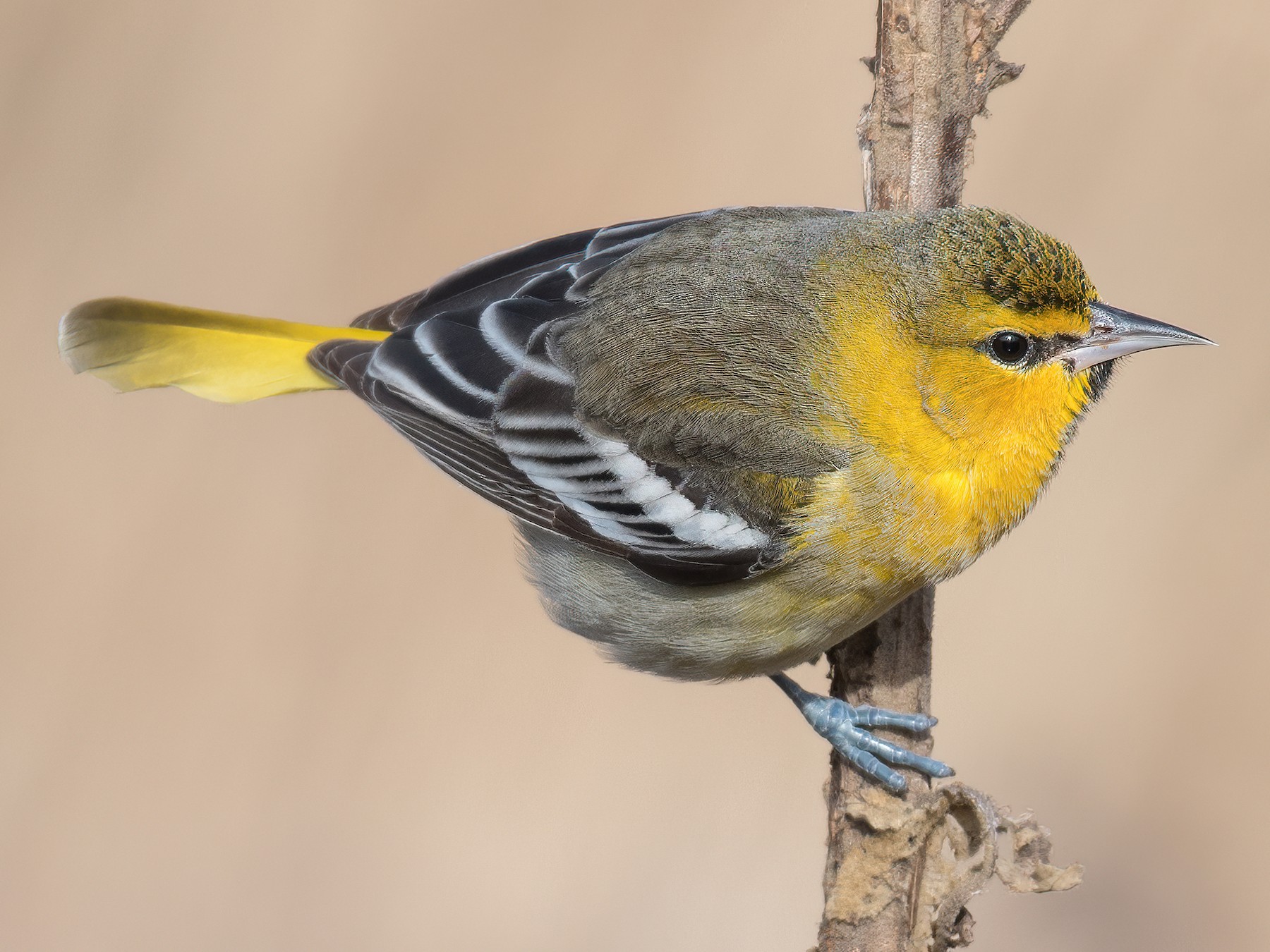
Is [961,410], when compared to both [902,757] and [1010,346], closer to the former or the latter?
[1010,346]

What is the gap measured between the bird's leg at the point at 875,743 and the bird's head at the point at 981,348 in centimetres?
60

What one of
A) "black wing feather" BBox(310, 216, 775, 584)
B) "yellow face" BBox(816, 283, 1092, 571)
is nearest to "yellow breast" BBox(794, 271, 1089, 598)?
"yellow face" BBox(816, 283, 1092, 571)

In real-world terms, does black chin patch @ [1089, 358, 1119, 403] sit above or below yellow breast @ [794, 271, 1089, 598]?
above

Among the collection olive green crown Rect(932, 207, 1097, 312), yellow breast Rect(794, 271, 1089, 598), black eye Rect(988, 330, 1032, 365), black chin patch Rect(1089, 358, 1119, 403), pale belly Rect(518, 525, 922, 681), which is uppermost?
olive green crown Rect(932, 207, 1097, 312)

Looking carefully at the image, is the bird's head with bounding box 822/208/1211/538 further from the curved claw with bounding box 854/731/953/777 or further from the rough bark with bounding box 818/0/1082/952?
the curved claw with bounding box 854/731/953/777

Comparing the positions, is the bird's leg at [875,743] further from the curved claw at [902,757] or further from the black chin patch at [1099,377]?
the black chin patch at [1099,377]

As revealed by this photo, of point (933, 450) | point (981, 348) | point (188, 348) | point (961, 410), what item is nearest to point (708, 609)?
point (933, 450)

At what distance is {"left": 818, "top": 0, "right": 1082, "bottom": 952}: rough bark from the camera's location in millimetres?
3012

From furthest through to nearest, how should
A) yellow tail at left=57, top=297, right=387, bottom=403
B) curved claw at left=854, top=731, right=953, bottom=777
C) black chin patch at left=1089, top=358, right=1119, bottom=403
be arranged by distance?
yellow tail at left=57, top=297, right=387, bottom=403 → curved claw at left=854, top=731, right=953, bottom=777 → black chin patch at left=1089, top=358, right=1119, bottom=403

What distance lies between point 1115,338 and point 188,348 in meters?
2.77

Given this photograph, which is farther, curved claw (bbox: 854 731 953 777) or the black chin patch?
curved claw (bbox: 854 731 953 777)

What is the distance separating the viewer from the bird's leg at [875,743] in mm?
3162

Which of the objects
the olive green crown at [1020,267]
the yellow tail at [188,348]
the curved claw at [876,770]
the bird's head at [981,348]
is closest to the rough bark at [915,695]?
the curved claw at [876,770]

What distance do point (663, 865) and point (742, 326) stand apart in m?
2.90
